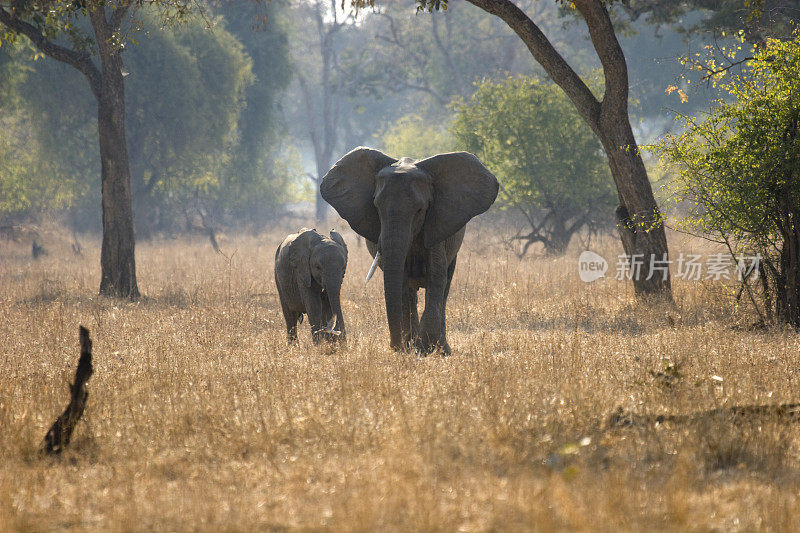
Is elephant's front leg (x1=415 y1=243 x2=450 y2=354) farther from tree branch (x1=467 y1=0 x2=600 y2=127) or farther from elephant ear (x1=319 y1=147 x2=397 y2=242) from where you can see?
tree branch (x1=467 y1=0 x2=600 y2=127)

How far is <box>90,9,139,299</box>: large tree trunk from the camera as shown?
14953mm

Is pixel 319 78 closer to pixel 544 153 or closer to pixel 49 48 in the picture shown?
pixel 544 153

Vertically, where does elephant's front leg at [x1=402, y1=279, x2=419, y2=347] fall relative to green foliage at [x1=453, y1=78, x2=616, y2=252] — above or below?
below

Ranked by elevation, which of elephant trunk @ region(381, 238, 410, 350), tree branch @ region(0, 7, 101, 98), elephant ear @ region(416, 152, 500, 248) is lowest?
elephant trunk @ region(381, 238, 410, 350)

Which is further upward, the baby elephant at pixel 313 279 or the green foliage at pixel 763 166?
the green foliage at pixel 763 166

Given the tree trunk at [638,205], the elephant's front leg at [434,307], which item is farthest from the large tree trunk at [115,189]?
the tree trunk at [638,205]

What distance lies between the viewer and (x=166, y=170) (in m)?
32.3

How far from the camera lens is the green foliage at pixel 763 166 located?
8750 mm

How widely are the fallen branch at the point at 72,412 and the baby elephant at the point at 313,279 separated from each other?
3.59 meters

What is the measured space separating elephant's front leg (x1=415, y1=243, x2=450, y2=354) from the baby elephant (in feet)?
3.24

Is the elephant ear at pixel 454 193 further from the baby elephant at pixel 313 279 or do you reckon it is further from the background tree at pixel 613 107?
the background tree at pixel 613 107

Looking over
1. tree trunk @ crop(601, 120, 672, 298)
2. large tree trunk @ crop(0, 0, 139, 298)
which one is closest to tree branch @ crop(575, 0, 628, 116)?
tree trunk @ crop(601, 120, 672, 298)

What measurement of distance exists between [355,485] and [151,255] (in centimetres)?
2245

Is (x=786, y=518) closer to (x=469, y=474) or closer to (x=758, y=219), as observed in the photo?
(x=469, y=474)
